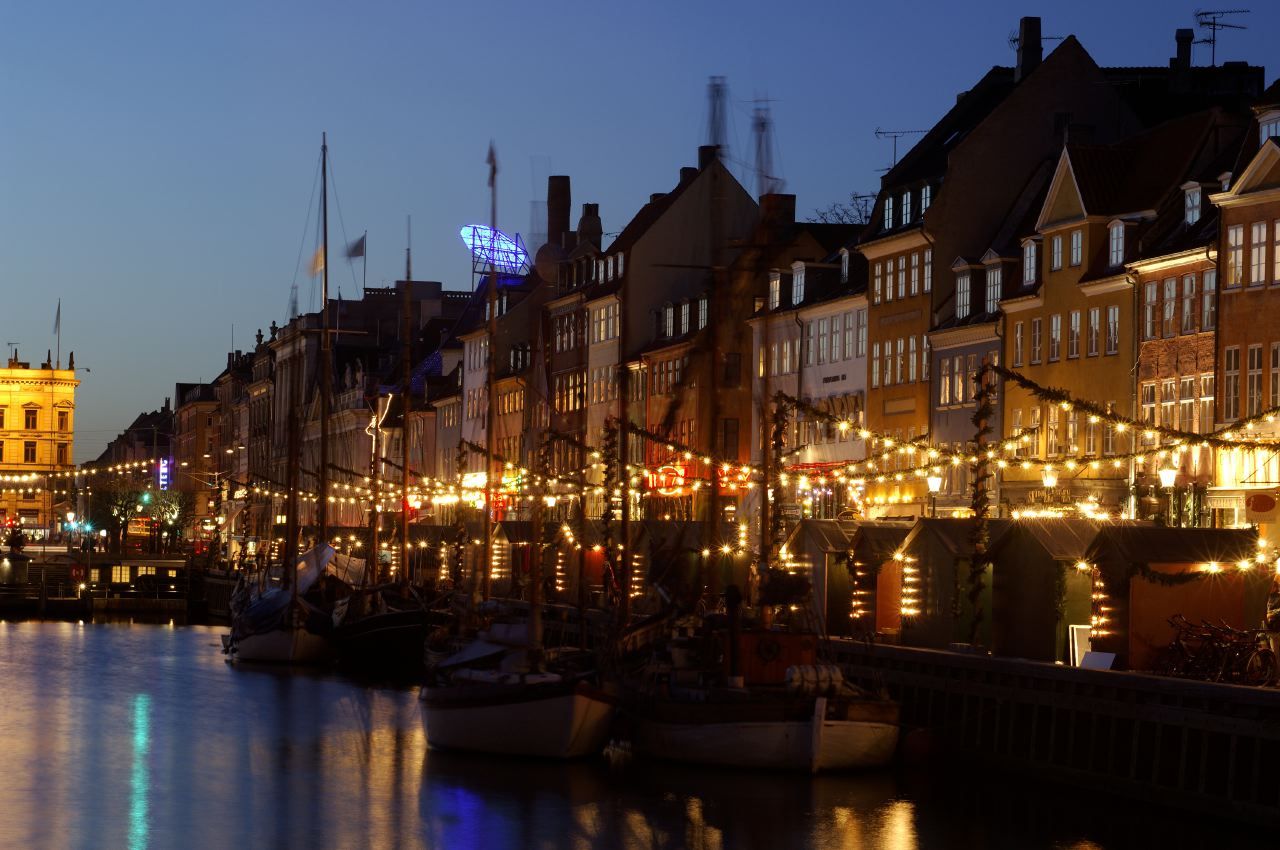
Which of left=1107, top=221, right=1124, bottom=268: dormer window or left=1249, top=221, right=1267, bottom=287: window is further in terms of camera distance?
left=1107, top=221, right=1124, bottom=268: dormer window

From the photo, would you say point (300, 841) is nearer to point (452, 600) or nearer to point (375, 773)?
point (375, 773)

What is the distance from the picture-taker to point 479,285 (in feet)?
431

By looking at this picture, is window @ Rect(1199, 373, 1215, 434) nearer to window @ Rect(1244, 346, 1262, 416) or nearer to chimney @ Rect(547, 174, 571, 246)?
window @ Rect(1244, 346, 1262, 416)

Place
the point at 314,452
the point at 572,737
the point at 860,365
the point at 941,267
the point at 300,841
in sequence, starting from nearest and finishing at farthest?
the point at 300,841, the point at 572,737, the point at 941,267, the point at 860,365, the point at 314,452

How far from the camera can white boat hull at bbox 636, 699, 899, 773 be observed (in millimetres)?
39188

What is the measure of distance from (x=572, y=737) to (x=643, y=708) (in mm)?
1433

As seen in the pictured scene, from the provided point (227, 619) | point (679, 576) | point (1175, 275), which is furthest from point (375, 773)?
point (227, 619)

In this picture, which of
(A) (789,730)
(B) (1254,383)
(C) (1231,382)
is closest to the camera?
(A) (789,730)

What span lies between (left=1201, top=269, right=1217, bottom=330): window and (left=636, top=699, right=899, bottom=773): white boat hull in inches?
775

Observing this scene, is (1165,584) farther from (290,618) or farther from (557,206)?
(557,206)

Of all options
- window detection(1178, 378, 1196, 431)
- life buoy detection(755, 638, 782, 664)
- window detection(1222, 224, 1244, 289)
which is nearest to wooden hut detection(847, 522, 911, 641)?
window detection(1178, 378, 1196, 431)

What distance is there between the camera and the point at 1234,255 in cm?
5438

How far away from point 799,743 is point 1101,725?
5244 mm

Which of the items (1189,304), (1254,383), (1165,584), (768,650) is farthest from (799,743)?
(1189,304)
